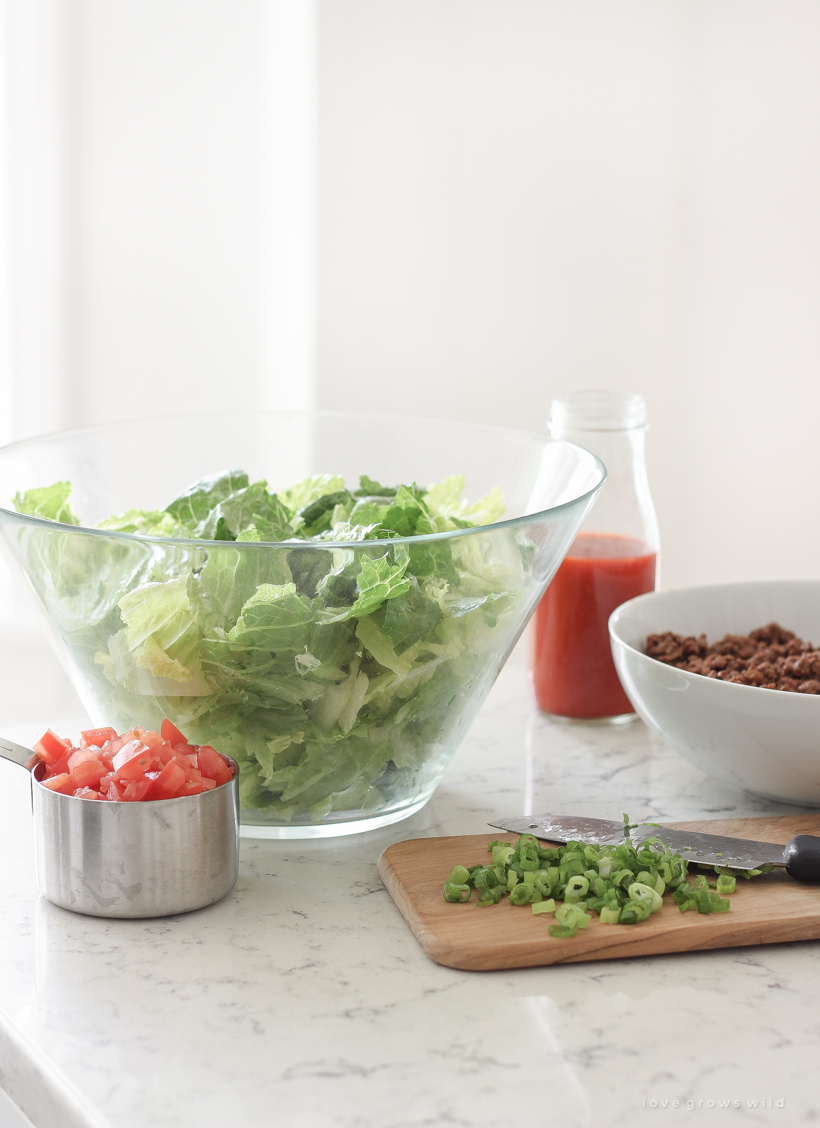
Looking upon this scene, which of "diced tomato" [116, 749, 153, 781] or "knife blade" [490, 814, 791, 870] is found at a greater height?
"diced tomato" [116, 749, 153, 781]

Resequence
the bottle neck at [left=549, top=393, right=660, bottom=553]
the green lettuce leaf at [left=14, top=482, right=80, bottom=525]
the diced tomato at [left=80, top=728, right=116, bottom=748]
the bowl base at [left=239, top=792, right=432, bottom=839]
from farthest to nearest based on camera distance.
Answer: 1. the bottle neck at [left=549, top=393, right=660, bottom=553]
2. the green lettuce leaf at [left=14, top=482, right=80, bottom=525]
3. the bowl base at [left=239, top=792, right=432, bottom=839]
4. the diced tomato at [left=80, top=728, right=116, bottom=748]

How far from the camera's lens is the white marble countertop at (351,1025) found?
0.73m

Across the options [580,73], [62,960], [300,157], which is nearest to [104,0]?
[300,157]

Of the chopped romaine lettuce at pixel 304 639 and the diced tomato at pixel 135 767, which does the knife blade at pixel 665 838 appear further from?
the diced tomato at pixel 135 767

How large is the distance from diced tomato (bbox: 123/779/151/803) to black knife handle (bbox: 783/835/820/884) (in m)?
0.52

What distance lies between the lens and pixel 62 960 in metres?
0.88

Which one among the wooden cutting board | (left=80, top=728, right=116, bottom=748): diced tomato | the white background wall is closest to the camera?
the wooden cutting board

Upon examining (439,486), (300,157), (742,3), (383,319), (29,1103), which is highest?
(742,3)

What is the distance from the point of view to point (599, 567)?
4.58ft

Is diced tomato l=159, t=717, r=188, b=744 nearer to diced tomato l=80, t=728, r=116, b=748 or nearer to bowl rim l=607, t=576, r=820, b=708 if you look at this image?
diced tomato l=80, t=728, r=116, b=748

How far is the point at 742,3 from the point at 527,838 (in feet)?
5.84

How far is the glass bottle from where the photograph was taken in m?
1.40

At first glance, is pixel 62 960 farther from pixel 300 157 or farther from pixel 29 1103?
pixel 300 157

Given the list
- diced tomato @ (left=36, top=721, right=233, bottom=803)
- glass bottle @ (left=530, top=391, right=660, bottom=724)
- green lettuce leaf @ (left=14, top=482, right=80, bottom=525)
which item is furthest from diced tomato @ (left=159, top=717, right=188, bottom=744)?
glass bottle @ (left=530, top=391, right=660, bottom=724)
